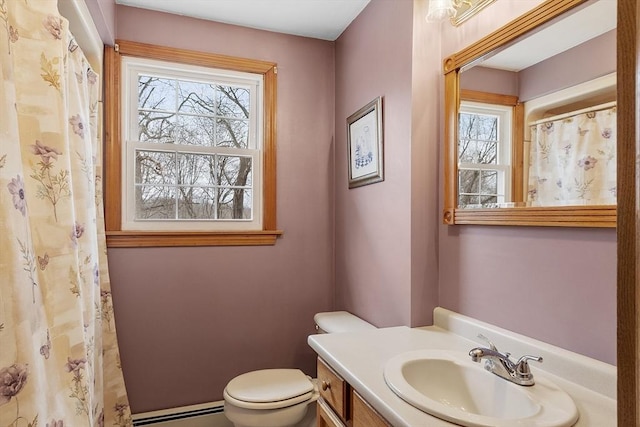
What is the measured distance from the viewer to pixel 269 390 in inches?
74.2

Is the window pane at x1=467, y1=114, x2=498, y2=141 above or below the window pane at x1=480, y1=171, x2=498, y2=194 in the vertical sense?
above

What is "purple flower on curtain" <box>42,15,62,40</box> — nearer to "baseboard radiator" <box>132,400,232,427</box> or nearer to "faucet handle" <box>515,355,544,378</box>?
"faucet handle" <box>515,355,544,378</box>

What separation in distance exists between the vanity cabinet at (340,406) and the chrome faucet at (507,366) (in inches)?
14.0

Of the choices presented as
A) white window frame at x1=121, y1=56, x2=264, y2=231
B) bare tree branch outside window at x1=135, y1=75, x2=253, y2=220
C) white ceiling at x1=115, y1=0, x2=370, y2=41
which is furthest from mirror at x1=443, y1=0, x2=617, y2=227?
bare tree branch outside window at x1=135, y1=75, x2=253, y2=220

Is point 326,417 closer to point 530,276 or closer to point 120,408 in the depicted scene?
point 530,276

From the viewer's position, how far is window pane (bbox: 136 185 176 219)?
7.21 feet

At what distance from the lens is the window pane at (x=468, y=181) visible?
1.50 meters

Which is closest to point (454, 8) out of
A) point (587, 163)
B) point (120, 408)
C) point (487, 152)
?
point (487, 152)

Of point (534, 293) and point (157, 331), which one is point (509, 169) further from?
point (157, 331)

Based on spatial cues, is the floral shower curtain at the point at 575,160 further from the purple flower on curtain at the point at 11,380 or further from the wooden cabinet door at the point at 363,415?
the purple flower on curtain at the point at 11,380

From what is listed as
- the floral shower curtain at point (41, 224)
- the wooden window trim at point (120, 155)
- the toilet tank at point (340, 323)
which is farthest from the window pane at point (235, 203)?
the floral shower curtain at point (41, 224)

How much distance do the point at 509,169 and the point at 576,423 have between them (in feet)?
2.59

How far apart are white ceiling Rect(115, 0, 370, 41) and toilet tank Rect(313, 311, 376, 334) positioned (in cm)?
173

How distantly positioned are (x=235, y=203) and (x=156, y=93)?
80 centimetres
